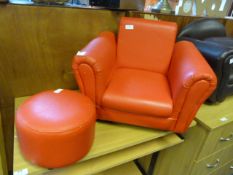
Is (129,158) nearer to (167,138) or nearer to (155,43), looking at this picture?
(167,138)

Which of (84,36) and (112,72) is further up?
(84,36)

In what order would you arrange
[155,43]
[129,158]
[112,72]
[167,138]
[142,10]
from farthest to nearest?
[142,10] < [155,43] < [112,72] < [167,138] < [129,158]

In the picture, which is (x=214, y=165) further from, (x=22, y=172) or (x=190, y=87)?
(x=22, y=172)

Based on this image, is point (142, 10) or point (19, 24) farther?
point (142, 10)

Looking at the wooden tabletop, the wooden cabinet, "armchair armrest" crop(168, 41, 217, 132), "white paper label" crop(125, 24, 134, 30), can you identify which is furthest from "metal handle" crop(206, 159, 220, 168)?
"white paper label" crop(125, 24, 134, 30)

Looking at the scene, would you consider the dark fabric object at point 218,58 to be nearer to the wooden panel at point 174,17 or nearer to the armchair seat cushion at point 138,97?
the wooden panel at point 174,17

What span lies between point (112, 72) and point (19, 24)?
24.5 inches

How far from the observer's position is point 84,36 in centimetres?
130

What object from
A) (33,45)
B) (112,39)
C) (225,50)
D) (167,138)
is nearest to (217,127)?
(167,138)

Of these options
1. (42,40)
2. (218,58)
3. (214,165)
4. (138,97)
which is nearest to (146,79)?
(138,97)

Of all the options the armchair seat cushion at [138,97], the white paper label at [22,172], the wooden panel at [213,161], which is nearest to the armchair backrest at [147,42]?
the armchair seat cushion at [138,97]

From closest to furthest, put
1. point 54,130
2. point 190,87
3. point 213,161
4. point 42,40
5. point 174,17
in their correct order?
point 54,130, point 190,87, point 42,40, point 213,161, point 174,17

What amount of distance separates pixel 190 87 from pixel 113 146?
1.63 ft

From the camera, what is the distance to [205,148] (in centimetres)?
119
